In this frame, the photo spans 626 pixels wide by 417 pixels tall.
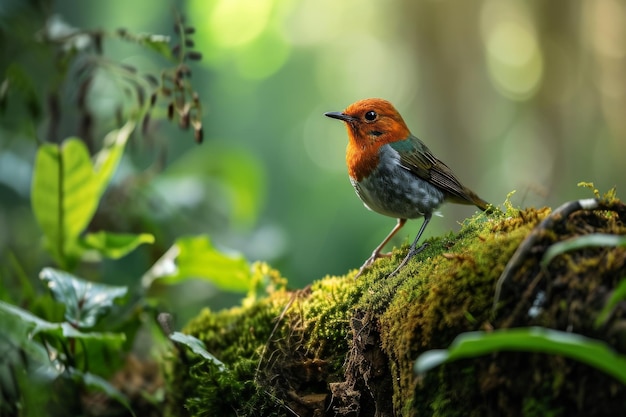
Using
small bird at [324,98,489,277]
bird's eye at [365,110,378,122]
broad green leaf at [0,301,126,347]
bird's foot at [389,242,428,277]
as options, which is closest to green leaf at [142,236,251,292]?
broad green leaf at [0,301,126,347]

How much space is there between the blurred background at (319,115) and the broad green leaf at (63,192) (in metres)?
0.30

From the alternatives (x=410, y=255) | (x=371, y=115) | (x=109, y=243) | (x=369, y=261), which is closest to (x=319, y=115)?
(x=109, y=243)

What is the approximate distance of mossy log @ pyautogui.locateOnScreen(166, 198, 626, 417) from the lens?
1.70 metres

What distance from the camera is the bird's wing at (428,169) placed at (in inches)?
127

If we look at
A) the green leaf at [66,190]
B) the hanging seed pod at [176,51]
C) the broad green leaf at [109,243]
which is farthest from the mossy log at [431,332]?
the hanging seed pod at [176,51]

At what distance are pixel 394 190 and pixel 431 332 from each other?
129cm

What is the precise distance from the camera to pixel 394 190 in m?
3.18

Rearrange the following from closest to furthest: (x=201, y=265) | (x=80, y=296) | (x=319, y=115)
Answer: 1. (x=80, y=296)
2. (x=201, y=265)
3. (x=319, y=115)

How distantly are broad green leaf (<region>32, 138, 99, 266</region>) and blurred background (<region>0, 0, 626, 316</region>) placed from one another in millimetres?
297

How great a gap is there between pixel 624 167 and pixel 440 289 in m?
7.79

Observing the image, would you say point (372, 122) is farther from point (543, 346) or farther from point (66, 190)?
point (543, 346)

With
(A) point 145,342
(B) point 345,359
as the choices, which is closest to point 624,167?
(A) point 145,342

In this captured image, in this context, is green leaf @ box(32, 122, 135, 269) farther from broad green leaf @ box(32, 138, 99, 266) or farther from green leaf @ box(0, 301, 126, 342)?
green leaf @ box(0, 301, 126, 342)

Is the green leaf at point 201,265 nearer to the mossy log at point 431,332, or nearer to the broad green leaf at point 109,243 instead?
the broad green leaf at point 109,243
